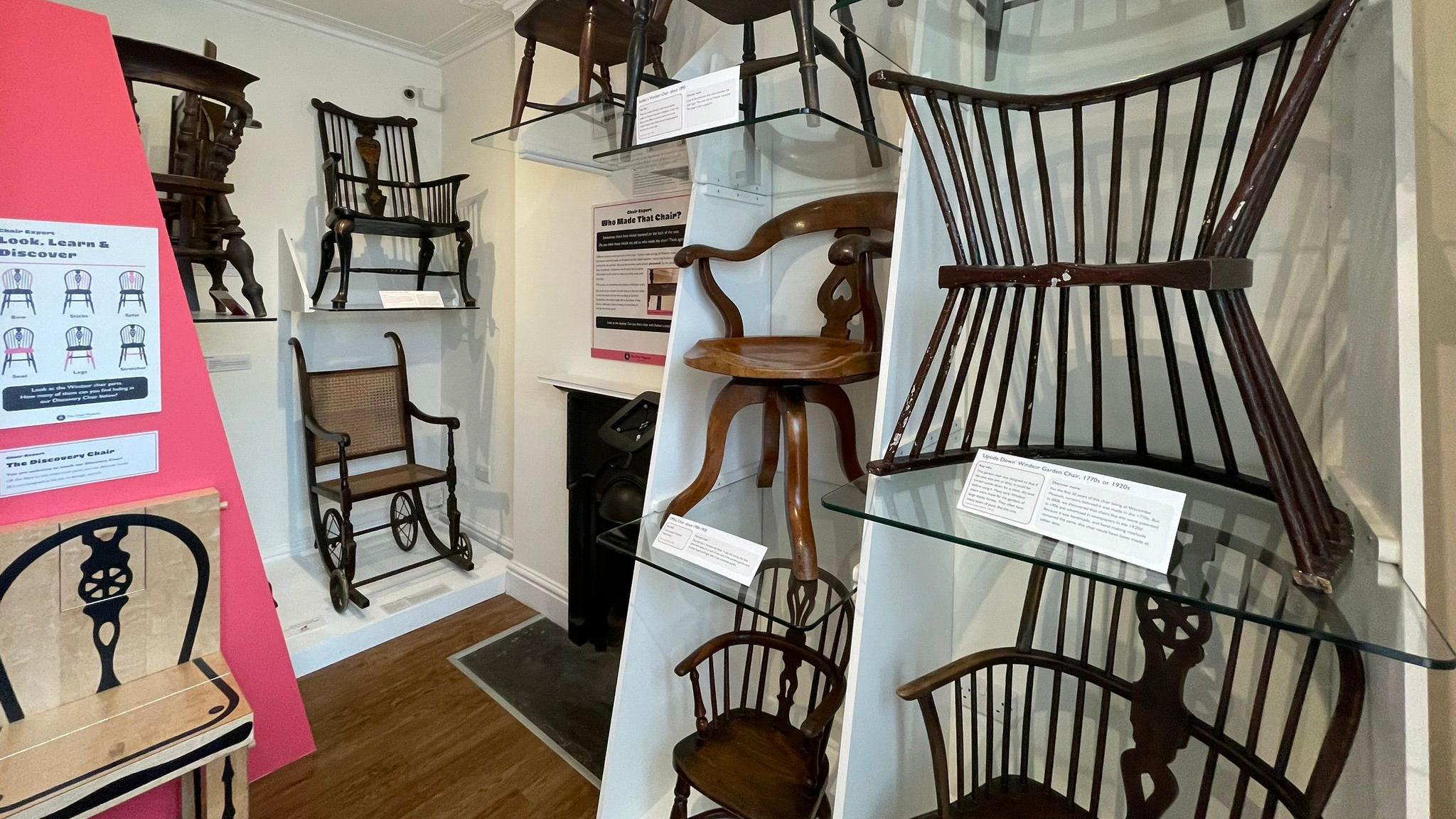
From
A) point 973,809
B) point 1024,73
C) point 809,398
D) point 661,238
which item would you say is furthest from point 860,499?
point 661,238

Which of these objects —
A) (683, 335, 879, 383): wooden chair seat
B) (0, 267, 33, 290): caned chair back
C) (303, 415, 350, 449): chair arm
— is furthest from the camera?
(303, 415, 350, 449): chair arm

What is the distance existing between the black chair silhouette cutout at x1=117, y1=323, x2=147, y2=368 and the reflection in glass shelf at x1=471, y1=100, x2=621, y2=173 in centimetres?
84

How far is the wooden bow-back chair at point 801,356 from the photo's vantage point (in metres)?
1.14

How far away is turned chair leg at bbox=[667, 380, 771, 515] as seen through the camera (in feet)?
4.38

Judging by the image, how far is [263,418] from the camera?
291 centimetres

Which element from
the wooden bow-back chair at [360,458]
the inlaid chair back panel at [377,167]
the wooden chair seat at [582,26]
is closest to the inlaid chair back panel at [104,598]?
the wooden bow-back chair at [360,458]

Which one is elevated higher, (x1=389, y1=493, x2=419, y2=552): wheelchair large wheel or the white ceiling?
the white ceiling

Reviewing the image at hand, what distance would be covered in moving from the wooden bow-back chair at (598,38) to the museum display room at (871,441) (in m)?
0.01

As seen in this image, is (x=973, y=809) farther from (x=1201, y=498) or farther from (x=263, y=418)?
(x=263, y=418)

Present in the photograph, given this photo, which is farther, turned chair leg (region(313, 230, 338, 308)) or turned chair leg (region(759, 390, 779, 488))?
turned chair leg (region(313, 230, 338, 308))

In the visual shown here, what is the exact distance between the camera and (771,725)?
1420mm

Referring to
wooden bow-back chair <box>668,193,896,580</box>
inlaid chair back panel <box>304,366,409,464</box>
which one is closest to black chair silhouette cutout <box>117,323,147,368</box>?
wooden bow-back chair <box>668,193,896,580</box>

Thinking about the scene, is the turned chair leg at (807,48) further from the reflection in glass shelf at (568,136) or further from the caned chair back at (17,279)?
the caned chair back at (17,279)

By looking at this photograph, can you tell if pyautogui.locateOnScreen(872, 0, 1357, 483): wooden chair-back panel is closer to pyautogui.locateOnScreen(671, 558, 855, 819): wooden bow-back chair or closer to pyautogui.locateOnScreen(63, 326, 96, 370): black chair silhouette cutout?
pyautogui.locateOnScreen(671, 558, 855, 819): wooden bow-back chair
